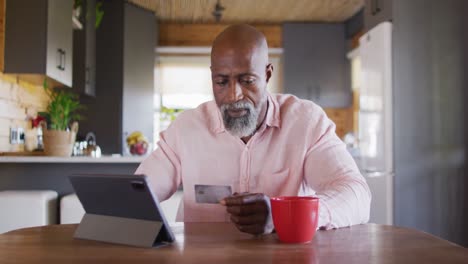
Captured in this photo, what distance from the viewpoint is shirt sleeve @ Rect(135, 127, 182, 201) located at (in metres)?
1.50

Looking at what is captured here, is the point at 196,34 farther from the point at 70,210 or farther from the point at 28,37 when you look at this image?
the point at 70,210

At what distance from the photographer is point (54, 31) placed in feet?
11.7

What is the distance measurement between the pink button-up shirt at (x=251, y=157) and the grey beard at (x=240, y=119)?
0.06 metres

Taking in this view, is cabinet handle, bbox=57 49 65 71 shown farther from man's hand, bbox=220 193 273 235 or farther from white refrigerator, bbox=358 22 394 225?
man's hand, bbox=220 193 273 235

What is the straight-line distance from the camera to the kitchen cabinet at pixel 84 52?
479 centimetres

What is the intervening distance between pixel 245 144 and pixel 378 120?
7.01 ft

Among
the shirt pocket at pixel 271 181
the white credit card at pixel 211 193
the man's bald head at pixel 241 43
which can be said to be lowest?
the white credit card at pixel 211 193

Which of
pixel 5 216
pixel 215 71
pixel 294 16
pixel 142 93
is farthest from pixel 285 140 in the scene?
pixel 294 16

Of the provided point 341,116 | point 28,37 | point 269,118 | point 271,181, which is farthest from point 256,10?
point 271,181

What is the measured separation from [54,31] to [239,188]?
256 cm

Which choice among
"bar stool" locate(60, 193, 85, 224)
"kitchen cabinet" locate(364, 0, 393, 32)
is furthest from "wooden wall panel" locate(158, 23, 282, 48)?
"bar stool" locate(60, 193, 85, 224)

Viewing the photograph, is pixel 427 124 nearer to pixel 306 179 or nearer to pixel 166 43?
pixel 306 179

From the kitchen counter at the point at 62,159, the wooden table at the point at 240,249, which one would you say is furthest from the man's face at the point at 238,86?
the kitchen counter at the point at 62,159

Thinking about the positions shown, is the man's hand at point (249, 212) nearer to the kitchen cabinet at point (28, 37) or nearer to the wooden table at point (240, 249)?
the wooden table at point (240, 249)
